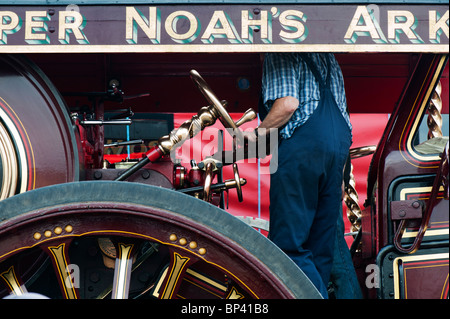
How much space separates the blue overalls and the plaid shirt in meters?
0.02

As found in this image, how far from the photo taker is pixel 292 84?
1.94 metres

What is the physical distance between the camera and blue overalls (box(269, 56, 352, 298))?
6.20 ft

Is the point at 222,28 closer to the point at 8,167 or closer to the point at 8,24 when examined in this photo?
the point at 8,24

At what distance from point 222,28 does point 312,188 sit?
641 mm

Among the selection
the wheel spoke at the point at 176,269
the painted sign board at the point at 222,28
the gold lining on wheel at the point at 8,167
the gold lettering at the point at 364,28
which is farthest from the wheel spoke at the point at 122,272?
the gold lettering at the point at 364,28

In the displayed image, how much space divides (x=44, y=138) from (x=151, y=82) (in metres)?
0.74

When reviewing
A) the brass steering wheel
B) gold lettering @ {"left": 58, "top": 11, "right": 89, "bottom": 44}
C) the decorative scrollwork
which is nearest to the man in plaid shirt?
the brass steering wheel

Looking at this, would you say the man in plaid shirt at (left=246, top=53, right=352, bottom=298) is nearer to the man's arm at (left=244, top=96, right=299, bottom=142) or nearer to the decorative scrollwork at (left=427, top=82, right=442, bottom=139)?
the man's arm at (left=244, top=96, right=299, bottom=142)

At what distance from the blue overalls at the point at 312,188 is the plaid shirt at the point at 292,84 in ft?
0.07

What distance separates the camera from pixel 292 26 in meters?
1.55

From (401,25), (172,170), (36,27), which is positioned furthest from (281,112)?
(36,27)

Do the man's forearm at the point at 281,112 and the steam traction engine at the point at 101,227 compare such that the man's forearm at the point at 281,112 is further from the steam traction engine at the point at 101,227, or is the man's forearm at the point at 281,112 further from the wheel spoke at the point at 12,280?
the wheel spoke at the point at 12,280
